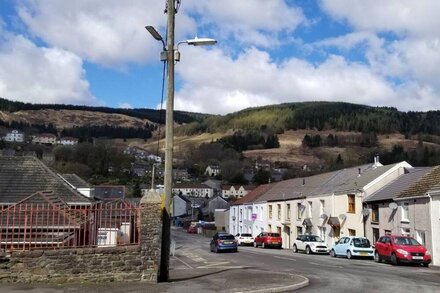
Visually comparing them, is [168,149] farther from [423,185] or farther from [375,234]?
[375,234]

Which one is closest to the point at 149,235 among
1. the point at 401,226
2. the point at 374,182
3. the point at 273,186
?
the point at 401,226

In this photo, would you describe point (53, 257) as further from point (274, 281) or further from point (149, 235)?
point (274, 281)

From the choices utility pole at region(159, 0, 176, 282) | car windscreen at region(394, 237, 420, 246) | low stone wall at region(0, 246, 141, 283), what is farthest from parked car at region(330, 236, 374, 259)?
low stone wall at region(0, 246, 141, 283)

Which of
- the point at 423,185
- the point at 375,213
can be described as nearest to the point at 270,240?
the point at 375,213

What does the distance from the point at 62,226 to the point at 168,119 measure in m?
4.79

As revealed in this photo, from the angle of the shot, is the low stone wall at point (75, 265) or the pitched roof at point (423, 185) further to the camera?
the pitched roof at point (423, 185)

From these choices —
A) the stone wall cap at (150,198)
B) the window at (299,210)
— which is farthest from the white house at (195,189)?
the stone wall cap at (150,198)

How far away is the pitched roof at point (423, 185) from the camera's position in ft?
109

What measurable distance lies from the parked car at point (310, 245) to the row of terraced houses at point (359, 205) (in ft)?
13.0

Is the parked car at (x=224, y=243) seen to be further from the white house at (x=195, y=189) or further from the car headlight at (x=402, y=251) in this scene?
the white house at (x=195, y=189)

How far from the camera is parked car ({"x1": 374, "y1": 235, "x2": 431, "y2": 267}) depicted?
2752cm

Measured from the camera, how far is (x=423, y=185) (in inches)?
1345

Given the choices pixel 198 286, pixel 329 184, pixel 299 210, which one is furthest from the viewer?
pixel 299 210

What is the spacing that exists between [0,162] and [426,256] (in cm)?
2545
